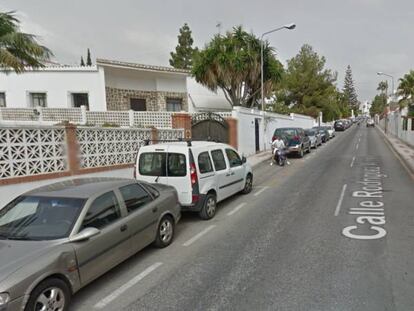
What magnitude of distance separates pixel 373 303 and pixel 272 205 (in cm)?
447

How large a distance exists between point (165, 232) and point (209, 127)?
441 inches

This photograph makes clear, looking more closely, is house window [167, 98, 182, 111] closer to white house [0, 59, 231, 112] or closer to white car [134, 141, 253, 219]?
Result: white house [0, 59, 231, 112]

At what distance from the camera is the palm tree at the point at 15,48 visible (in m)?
8.39

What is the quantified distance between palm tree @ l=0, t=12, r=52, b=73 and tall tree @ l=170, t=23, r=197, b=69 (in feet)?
141

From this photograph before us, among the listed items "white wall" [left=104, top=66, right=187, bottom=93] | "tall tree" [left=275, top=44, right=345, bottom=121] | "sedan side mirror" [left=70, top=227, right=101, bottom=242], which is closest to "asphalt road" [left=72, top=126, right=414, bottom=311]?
"sedan side mirror" [left=70, top=227, right=101, bottom=242]

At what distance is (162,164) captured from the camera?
679cm

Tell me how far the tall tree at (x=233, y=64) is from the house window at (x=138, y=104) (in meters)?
4.17

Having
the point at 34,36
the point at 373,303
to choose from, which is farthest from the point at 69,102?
the point at 373,303

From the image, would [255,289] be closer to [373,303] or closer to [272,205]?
[373,303]

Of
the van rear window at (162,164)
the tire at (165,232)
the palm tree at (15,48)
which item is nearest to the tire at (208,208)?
the van rear window at (162,164)

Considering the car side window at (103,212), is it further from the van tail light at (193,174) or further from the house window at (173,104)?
the house window at (173,104)

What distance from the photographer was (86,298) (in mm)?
3893

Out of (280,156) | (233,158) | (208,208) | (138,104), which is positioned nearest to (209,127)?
(280,156)

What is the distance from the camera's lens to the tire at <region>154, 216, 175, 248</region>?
210 inches
